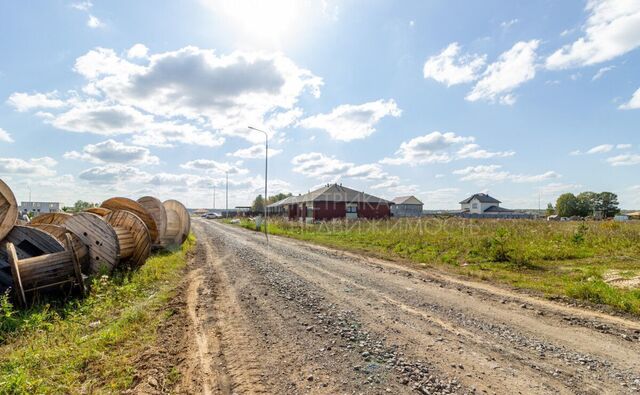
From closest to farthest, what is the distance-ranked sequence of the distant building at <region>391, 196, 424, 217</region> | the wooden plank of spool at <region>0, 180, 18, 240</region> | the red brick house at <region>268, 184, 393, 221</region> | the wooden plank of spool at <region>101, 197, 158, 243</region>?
the wooden plank of spool at <region>0, 180, 18, 240</region> → the wooden plank of spool at <region>101, 197, 158, 243</region> → the red brick house at <region>268, 184, 393, 221</region> → the distant building at <region>391, 196, 424, 217</region>

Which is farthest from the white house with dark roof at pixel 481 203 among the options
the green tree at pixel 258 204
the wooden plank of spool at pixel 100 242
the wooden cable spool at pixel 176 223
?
the wooden plank of spool at pixel 100 242

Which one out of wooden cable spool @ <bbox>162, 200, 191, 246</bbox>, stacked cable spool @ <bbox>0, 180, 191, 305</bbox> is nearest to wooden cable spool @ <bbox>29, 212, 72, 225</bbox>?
stacked cable spool @ <bbox>0, 180, 191, 305</bbox>

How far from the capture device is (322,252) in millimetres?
16078

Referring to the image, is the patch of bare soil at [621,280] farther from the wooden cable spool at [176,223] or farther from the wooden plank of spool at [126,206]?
the wooden cable spool at [176,223]

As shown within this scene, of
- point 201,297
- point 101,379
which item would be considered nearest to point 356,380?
point 101,379

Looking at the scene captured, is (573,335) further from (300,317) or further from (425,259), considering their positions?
(425,259)

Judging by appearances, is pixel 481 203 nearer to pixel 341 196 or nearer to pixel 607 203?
pixel 607 203

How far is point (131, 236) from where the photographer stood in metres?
10.6

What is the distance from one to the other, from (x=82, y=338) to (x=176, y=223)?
38.9 feet

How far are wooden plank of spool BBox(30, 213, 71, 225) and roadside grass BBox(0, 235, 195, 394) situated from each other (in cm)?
249

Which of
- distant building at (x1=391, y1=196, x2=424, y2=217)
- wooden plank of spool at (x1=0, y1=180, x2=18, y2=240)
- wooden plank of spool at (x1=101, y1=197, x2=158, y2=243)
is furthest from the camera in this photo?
distant building at (x1=391, y1=196, x2=424, y2=217)

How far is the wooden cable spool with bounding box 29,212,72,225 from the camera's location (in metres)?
9.81

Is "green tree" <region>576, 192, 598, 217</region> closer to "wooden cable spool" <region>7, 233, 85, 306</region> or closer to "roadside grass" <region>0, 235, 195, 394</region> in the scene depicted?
"roadside grass" <region>0, 235, 195, 394</region>

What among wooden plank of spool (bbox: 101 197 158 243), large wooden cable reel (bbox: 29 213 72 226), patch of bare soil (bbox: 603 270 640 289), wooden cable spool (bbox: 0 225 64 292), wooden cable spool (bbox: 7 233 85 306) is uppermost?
wooden plank of spool (bbox: 101 197 158 243)
